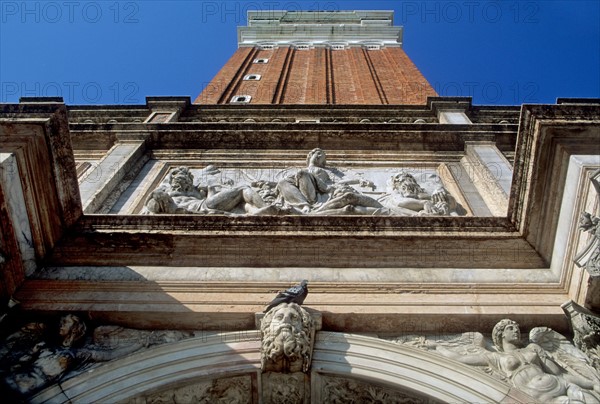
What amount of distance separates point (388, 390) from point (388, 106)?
10.0 metres

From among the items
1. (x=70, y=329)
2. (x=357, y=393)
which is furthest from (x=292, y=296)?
(x=70, y=329)

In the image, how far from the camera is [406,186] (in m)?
8.09

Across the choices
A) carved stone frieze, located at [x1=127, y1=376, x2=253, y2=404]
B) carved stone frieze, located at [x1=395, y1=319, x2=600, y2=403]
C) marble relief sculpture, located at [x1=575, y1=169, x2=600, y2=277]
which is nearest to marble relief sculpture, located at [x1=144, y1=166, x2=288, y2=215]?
carved stone frieze, located at [x1=127, y1=376, x2=253, y2=404]

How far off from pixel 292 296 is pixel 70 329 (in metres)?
2.11

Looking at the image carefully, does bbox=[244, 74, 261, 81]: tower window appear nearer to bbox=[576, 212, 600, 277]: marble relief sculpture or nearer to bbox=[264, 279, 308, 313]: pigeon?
bbox=[264, 279, 308, 313]: pigeon

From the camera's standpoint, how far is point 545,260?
6055mm

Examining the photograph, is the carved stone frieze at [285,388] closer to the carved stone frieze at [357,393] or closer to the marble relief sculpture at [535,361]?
the carved stone frieze at [357,393]

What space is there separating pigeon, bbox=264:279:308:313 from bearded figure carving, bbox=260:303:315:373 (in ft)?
0.53

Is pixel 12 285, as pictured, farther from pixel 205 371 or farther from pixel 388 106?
pixel 388 106

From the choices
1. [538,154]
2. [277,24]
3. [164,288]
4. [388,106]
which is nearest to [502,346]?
[538,154]

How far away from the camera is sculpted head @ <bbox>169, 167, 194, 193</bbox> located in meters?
8.20

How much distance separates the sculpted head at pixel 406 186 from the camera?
7977 millimetres

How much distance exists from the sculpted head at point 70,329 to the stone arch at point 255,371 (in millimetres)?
499

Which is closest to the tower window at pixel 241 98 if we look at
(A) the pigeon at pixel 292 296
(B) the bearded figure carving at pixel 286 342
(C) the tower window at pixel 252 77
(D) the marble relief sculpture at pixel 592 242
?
(C) the tower window at pixel 252 77
